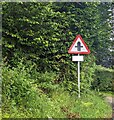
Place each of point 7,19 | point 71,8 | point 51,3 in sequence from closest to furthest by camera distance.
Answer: point 7,19 → point 51,3 → point 71,8

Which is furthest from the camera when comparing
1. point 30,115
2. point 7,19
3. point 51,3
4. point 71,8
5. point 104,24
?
point 104,24

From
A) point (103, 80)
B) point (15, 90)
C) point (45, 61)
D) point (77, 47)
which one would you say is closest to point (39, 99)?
point (15, 90)

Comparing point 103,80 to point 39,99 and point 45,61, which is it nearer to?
point 45,61

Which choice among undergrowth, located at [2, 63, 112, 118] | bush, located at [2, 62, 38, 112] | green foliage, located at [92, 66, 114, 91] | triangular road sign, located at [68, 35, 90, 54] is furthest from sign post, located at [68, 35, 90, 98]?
green foliage, located at [92, 66, 114, 91]

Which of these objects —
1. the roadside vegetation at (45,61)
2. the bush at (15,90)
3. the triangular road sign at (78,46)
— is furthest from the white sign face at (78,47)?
the bush at (15,90)

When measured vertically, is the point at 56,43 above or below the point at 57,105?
above

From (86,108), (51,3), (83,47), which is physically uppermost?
(51,3)

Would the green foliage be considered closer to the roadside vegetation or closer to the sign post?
the roadside vegetation

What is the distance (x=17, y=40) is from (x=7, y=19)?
68 centimetres

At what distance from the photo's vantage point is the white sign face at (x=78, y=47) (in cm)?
842

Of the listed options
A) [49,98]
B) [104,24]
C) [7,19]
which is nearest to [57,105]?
[49,98]

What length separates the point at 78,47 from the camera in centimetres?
852

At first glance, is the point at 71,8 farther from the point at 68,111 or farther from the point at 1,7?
the point at 68,111

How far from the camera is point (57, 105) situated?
739 cm
